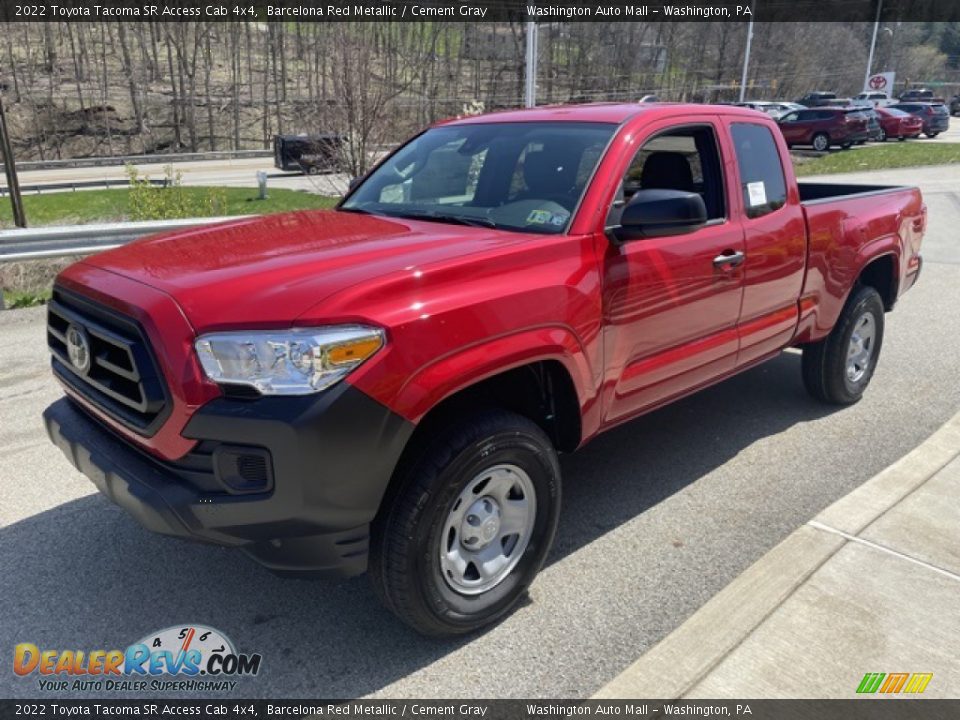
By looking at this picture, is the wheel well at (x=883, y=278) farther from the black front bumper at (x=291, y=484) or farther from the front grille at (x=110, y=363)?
the front grille at (x=110, y=363)

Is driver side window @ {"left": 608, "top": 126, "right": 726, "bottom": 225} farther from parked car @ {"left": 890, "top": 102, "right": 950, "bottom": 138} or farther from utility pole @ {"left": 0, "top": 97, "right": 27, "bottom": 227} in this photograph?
parked car @ {"left": 890, "top": 102, "right": 950, "bottom": 138}

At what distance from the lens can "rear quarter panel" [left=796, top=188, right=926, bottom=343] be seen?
470 centimetres

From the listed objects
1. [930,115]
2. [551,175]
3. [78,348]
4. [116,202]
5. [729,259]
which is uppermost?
[930,115]

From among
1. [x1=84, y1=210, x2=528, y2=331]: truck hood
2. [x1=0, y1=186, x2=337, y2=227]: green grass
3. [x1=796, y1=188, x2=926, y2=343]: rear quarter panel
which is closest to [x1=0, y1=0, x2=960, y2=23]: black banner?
[x1=0, y1=186, x2=337, y2=227]: green grass

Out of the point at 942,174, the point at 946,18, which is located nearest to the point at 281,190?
the point at 942,174

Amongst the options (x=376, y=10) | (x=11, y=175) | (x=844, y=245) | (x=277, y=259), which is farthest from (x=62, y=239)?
(x=376, y=10)

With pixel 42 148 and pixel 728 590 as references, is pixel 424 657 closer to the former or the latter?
pixel 728 590

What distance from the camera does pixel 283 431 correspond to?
2330 mm

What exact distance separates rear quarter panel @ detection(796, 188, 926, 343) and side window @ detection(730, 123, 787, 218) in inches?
12.8

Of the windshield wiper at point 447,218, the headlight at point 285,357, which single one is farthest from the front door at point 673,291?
the headlight at point 285,357

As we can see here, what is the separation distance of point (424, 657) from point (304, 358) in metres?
1.27

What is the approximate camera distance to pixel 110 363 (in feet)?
9.00

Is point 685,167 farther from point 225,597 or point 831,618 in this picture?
point 225,597

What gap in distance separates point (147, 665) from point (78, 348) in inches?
47.9
